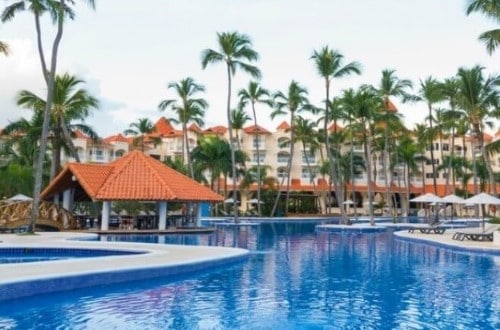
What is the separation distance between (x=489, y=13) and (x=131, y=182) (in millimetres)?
18895

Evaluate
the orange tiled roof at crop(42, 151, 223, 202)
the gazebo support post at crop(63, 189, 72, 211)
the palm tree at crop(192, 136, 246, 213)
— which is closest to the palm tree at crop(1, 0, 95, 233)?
the orange tiled roof at crop(42, 151, 223, 202)

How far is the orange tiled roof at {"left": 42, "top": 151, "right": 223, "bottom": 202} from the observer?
27500 millimetres

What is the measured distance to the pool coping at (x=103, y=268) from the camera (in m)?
10.1

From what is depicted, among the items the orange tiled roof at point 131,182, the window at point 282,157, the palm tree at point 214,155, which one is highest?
the window at point 282,157

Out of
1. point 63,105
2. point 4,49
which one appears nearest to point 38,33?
point 4,49

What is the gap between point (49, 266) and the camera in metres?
12.0

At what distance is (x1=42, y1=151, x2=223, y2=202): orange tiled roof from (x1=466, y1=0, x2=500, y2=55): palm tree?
1619cm

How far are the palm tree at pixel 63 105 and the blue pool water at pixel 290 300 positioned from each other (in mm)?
18236

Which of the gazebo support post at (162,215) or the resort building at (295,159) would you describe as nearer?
the gazebo support post at (162,215)

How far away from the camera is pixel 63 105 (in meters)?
30.3

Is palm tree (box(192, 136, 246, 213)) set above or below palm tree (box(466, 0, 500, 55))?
below

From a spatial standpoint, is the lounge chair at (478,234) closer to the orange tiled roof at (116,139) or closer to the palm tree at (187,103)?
the palm tree at (187,103)

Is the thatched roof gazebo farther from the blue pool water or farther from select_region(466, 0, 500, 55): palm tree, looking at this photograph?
select_region(466, 0, 500, 55): palm tree

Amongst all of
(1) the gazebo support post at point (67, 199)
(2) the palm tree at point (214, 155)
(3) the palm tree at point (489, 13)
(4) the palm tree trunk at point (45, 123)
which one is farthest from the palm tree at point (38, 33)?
(2) the palm tree at point (214, 155)
